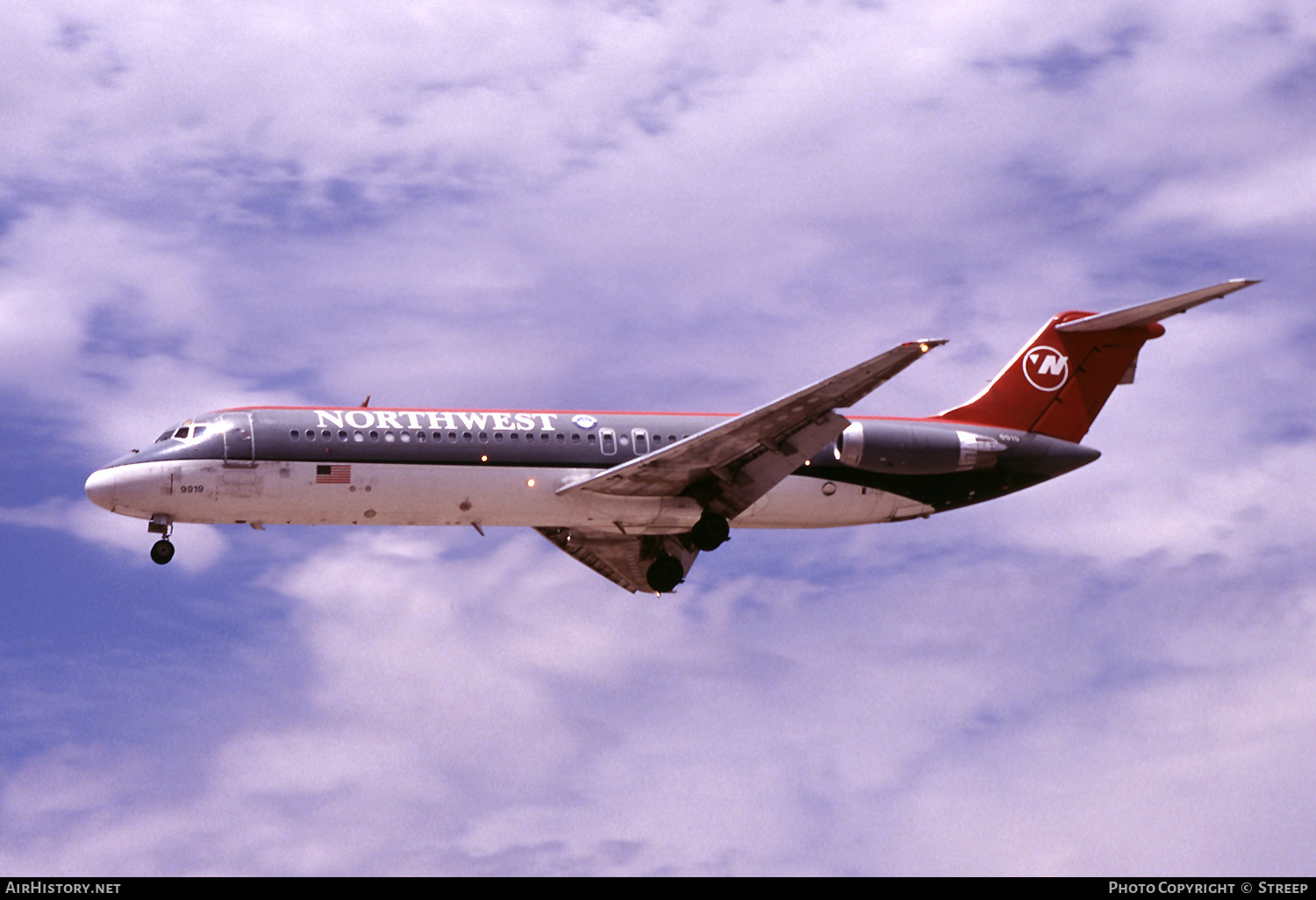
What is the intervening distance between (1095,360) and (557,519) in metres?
15.6

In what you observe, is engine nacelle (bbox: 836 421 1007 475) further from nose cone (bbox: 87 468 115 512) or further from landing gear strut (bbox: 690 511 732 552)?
nose cone (bbox: 87 468 115 512)

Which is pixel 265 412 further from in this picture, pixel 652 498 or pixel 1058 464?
pixel 1058 464

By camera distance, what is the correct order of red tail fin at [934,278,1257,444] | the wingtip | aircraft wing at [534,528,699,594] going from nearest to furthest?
the wingtip, red tail fin at [934,278,1257,444], aircraft wing at [534,528,699,594]

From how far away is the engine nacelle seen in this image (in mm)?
42719

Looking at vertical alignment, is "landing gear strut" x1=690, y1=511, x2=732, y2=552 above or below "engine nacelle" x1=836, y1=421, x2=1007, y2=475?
below

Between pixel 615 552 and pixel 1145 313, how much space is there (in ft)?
51.0

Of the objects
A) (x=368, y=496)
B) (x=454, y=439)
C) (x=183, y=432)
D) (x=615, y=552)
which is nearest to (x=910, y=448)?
(x=615, y=552)

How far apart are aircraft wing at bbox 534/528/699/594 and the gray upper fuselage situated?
463 cm

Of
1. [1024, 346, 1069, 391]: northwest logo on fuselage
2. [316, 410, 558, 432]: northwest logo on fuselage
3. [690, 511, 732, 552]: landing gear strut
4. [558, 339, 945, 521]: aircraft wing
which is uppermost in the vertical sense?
[1024, 346, 1069, 391]: northwest logo on fuselage

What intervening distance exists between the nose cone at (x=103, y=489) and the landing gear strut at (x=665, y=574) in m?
14.0

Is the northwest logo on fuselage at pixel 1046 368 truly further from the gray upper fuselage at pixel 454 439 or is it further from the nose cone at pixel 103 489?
the nose cone at pixel 103 489

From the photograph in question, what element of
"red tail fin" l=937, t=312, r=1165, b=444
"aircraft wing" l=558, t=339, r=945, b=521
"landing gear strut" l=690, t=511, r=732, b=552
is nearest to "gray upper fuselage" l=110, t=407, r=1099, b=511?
"aircraft wing" l=558, t=339, r=945, b=521

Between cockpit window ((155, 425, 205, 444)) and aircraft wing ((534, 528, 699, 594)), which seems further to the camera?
aircraft wing ((534, 528, 699, 594))
